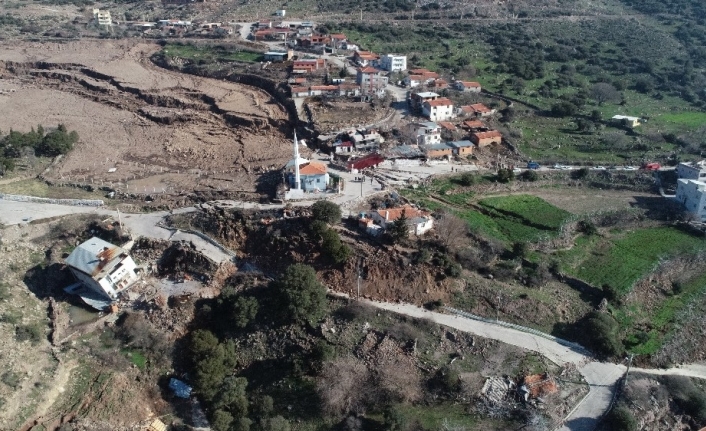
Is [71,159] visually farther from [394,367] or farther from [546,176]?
[546,176]

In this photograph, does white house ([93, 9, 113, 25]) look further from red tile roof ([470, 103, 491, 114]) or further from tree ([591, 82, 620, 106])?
tree ([591, 82, 620, 106])

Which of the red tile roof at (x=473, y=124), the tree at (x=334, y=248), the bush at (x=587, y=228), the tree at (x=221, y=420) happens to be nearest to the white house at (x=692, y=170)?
the bush at (x=587, y=228)

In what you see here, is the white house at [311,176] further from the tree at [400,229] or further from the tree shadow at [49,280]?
the tree shadow at [49,280]

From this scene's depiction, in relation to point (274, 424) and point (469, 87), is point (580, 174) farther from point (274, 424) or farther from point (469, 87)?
point (274, 424)

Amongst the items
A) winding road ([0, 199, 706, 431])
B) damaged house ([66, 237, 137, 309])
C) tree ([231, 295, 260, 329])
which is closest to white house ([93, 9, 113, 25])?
winding road ([0, 199, 706, 431])

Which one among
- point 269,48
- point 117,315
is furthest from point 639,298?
point 269,48

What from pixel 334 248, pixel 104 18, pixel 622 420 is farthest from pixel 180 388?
pixel 104 18
